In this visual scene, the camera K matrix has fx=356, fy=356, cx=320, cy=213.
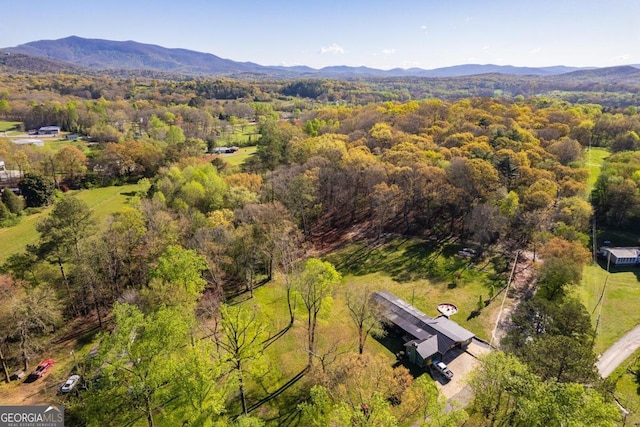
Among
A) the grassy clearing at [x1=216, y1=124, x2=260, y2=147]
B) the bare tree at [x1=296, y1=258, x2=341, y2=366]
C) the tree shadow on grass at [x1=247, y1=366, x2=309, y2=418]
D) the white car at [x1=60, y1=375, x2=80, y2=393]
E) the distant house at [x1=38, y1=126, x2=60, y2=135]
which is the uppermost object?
the distant house at [x1=38, y1=126, x2=60, y2=135]

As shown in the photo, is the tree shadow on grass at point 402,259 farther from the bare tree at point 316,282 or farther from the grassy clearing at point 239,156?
the grassy clearing at point 239,156

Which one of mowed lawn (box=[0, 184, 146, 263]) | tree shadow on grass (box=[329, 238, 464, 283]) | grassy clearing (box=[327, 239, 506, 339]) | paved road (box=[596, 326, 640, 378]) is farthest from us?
mowed lawn (box=[0, 184, 146, 263])

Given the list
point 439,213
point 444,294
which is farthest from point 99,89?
point 444,294

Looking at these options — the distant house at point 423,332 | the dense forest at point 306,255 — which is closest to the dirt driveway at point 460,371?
the distant house at point 423,332

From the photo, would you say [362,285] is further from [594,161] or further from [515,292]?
[594,161]

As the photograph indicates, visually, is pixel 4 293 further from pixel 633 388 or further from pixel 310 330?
pixel 633 388

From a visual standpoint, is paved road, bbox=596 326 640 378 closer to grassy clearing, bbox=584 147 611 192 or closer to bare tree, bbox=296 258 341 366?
bare tree, bbox=296 258 341 366

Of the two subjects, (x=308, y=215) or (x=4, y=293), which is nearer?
(x=4, y=293)

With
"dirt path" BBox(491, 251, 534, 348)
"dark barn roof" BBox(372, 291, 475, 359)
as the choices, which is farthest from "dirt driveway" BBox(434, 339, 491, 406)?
"dirt path" BBox(491, 251, 534, 348)
